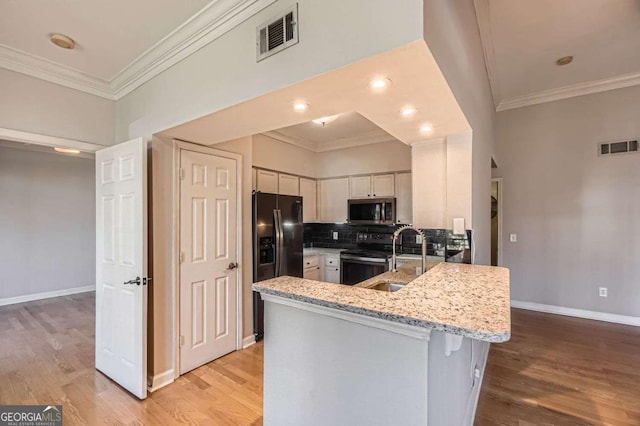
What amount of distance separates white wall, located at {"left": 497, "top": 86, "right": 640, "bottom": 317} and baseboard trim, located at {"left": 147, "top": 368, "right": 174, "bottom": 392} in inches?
187

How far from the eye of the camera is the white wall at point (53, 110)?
7.60 feet

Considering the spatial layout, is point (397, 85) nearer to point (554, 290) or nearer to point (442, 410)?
point (442, 410)

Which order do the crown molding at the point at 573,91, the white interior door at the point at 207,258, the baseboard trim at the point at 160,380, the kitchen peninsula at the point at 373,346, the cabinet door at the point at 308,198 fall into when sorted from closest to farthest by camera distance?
the kitchen peninsula at the point at 373,346
the baseboard trim at the point at 160,380
the white interior door at the point at 207,258
the crown molding at the point at 573,91
the cabinet door at the point at 308,198

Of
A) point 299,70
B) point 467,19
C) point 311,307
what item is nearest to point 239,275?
point 311,307

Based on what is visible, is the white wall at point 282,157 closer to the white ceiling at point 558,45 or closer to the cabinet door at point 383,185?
the cabinet door at point 383,185

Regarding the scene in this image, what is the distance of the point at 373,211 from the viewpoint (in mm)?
4441

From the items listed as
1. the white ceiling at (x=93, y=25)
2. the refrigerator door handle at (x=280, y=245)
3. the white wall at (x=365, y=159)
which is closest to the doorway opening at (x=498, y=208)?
the white wall at (x=365, y=159)

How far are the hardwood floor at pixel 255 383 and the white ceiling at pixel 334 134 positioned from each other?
2923 millimetres

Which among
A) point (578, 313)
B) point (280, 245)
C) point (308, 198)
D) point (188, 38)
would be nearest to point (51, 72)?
point (188, 38)

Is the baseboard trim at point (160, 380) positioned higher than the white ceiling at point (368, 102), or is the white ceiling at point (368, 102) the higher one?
the white ceiling at point (368, 102)

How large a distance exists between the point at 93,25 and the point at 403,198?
3.77 metres

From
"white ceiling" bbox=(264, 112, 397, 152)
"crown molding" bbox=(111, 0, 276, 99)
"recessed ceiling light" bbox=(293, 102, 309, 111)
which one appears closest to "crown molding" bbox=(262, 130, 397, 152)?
"white ceiling" bbox=(264, 112, 397, 152)

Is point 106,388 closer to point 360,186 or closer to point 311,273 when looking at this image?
point 311,273

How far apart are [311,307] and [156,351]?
195 centimetres
